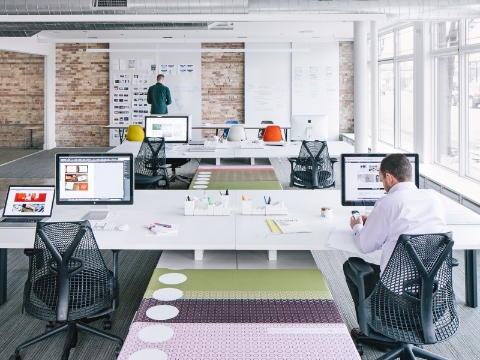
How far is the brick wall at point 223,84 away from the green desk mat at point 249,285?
11.1m

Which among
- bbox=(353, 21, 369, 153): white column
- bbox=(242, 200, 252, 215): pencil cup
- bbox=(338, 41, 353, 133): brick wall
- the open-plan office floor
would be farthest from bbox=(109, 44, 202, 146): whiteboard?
bbox=(242, 200, 252, 215): pencil cup

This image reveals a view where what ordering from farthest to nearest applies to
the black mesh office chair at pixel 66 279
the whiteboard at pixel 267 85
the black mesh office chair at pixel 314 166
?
1. the whiteboard at pixel 267 85
2. the black mesh office chair at pixel 314 166
3. the black mesh office chair at pixel 66 279

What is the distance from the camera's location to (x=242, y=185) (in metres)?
5.27

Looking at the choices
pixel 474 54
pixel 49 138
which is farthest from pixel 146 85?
pixel 474 54

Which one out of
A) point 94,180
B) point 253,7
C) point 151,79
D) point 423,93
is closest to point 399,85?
point 423,93

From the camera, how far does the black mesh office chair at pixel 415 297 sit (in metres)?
2.64

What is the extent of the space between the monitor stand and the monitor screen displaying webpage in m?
0.09

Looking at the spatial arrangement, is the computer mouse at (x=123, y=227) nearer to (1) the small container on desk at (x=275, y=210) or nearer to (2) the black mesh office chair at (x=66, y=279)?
(2) the black mesh office chair at (x=66, y=279)

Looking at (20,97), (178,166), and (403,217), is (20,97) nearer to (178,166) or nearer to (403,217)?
(178,166)

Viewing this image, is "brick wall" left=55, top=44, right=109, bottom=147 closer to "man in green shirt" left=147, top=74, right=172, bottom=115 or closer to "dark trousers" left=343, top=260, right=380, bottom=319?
"man in green shirt" left=147, top=74, right=172, bottom=115

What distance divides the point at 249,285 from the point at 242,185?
8.01 feet

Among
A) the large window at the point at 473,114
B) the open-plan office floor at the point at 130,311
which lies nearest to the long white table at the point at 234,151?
the large window at the point at 473,114

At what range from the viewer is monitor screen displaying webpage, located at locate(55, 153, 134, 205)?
3.89 meters

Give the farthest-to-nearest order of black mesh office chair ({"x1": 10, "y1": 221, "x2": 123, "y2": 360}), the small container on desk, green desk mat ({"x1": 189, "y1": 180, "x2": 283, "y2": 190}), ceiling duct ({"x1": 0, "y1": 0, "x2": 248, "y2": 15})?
1. ceiling duct ({"x1": 0, "y1": 0, "x2": 248, "y2": 15})
2. green desk mat ({"x1": 189, "y1": 180, "x2": 283, "y2": 190})
3. the small container on desk
4. black mesh office chair ({"x1": 10, "y1": 221, "x2": 123, "y2": 360})
